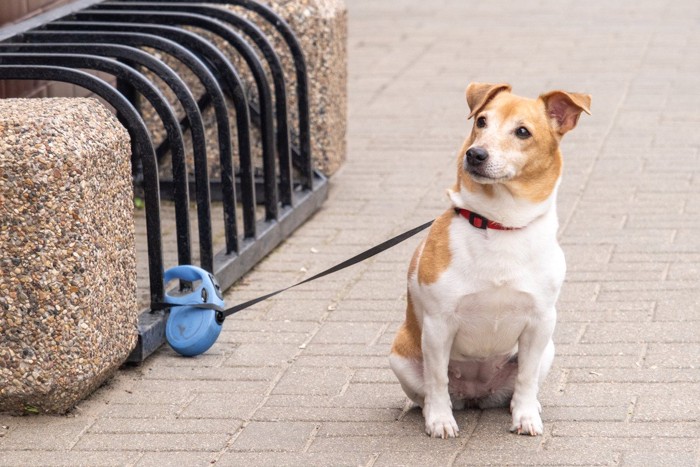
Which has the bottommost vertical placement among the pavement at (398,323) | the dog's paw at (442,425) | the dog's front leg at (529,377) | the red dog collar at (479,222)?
the pavement at (398,323)

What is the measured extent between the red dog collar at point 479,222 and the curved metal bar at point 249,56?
2.52 m

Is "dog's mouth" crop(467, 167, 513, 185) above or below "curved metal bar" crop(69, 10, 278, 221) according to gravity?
above

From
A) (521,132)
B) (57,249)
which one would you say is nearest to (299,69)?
(57,249)

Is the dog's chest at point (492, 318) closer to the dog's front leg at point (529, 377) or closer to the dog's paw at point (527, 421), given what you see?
the dog's front leg at point (529, 377)

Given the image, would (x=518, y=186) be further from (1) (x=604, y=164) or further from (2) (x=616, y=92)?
(2) (x=616, y=92)

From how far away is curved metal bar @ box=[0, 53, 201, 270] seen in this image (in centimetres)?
530

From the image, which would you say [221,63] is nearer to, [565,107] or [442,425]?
[565,107]

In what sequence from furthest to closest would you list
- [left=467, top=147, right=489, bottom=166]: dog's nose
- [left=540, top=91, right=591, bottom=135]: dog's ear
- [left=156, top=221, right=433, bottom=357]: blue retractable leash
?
[left=156, top=221, right=433, bottom=357]: blue retractable leash < [left=540, top=91, right=591, bottom=135]: dog's ear < [left=467, top=147, right=489, bottom=166]: dog's nose

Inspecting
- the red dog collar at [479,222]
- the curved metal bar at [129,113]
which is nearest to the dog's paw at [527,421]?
the red dog collar at [479,222]

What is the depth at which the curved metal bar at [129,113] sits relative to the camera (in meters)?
4.99

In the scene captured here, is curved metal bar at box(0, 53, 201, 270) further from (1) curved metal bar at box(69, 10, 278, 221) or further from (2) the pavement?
(1) curved metal bar at box(69, 10, 278, 221)

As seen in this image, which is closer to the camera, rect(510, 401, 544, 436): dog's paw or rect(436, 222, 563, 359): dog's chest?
rect(436, 222, 563, 359): dog's chest

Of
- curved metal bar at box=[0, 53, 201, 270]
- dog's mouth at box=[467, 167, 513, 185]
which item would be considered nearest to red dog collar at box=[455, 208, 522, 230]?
dog's mouth at box=[467, 167, 513, 185]

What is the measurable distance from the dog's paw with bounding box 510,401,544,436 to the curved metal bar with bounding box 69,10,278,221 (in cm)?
267
